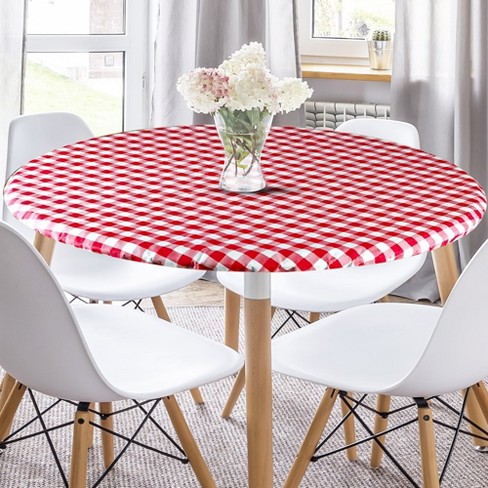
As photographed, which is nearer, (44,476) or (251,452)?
(251,452)

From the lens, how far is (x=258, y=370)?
7.06 feet

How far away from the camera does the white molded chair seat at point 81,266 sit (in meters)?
2.79

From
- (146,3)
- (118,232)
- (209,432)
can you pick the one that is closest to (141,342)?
(118,232)

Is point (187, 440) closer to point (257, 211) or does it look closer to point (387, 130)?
point (257, 211)

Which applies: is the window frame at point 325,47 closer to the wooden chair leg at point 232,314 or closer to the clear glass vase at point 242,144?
the wooden chair leg at point 232,314

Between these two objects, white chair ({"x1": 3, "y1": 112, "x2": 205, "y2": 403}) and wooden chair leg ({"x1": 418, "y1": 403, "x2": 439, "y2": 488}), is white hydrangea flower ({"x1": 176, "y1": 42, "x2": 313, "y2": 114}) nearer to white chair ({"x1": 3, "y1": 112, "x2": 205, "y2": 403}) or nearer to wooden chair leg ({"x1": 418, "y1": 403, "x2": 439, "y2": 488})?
white chair ({"x1": 3, "y1": 112, "x2": 205, "y2": 403})

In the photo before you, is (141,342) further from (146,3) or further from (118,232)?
(146,3)

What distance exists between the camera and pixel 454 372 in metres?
2.06

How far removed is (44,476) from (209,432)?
0.50 m

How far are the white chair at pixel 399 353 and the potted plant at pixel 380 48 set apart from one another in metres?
1.89

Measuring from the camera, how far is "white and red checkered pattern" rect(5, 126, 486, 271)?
79.6 inches

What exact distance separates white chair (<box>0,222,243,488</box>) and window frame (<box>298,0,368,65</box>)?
2228 millimetres

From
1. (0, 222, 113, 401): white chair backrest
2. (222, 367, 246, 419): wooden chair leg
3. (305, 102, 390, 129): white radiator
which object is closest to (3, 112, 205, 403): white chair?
(222, 367, 246, 419): wooden chair leg

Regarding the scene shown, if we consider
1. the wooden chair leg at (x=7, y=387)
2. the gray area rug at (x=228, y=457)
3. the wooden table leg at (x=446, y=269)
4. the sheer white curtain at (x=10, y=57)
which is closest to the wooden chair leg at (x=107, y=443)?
the gray area rug at (x=228, y=457)
